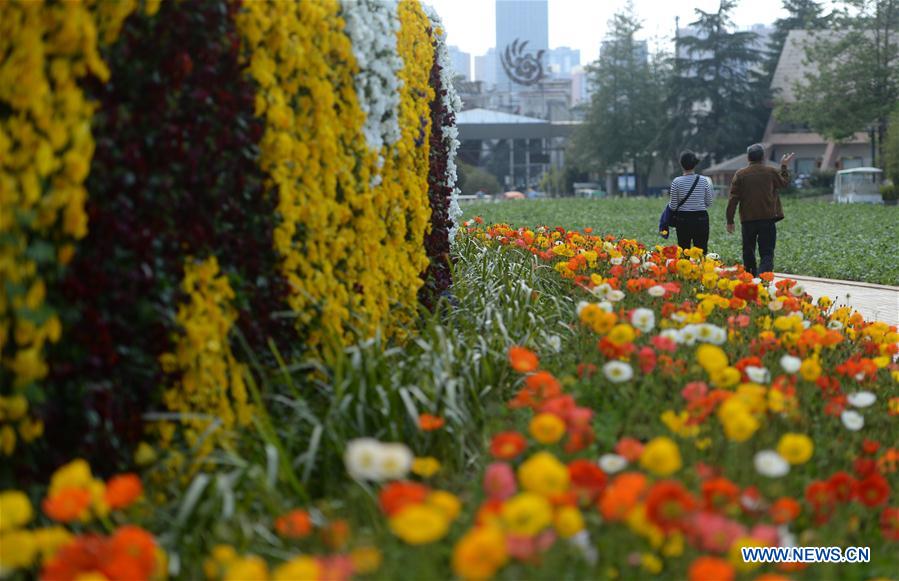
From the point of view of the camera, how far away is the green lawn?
14164 mm

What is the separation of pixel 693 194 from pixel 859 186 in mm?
38291

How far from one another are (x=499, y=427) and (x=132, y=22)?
1887 millimetres

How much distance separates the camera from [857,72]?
46.6 meters

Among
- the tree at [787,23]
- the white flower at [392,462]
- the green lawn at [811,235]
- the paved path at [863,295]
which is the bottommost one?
the paved path at [863,295]

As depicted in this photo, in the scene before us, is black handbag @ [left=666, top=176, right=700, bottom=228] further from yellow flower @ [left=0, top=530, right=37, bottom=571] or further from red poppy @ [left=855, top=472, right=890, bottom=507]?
yellow flower @ [left=0, top=530, right=37, bottom=571]

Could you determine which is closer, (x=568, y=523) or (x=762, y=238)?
(x=568, y=523)

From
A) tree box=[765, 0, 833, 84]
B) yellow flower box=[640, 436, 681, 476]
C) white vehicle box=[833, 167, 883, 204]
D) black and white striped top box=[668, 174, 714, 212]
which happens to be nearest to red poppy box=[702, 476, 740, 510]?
yellow flower box=[640, 436, 681, 476]

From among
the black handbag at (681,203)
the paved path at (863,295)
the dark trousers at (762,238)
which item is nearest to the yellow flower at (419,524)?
the paved path at (863,295)

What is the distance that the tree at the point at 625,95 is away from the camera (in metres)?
66.5

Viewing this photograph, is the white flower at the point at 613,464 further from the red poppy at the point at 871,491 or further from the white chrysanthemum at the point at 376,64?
the white chrysanthemum at the point at 376,64

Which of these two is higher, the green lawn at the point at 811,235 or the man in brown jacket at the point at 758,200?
the man in brown jacket at the point at 758,200

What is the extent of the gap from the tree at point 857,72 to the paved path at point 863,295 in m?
37.3

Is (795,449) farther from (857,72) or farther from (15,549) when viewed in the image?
(857,72)


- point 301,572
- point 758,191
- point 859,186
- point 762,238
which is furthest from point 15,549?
point 859,186
